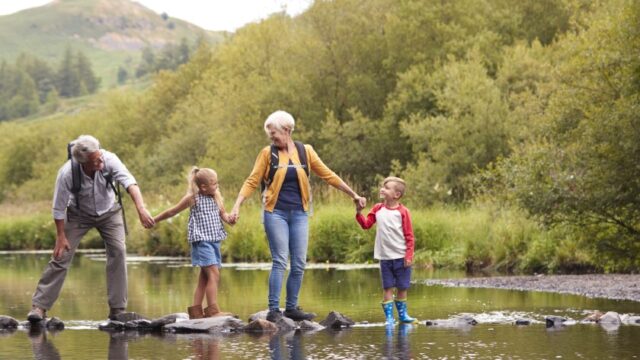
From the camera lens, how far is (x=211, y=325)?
1276 cm

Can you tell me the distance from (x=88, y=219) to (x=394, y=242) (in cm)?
348

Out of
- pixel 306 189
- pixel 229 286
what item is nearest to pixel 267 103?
pixel 229 286

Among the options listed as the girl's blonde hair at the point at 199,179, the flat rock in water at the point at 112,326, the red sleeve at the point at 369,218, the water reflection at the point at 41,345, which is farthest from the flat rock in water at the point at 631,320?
the water reflection at the point at 41,345

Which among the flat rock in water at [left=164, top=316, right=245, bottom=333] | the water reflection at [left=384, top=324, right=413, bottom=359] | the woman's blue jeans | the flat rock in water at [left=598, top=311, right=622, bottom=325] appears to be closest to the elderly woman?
the woman's blue jeans

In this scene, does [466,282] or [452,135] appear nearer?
[466,282]

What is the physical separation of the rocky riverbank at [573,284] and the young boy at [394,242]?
4261mm

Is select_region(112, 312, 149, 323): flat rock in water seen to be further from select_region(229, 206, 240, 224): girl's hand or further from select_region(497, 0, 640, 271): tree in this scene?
select_region(497, 0, 640, 271): tree

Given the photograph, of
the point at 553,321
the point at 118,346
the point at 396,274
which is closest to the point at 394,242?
the point at 396,274

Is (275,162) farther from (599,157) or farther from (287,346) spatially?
(599,157)

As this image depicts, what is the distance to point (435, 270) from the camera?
25.8 meters

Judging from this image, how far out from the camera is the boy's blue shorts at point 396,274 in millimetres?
13352

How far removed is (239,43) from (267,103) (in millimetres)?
21403

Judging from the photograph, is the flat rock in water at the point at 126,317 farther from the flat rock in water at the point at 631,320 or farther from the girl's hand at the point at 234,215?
the flat rock in water at the point at 631,320

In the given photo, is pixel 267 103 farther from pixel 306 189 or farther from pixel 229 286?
pixel 306 189
